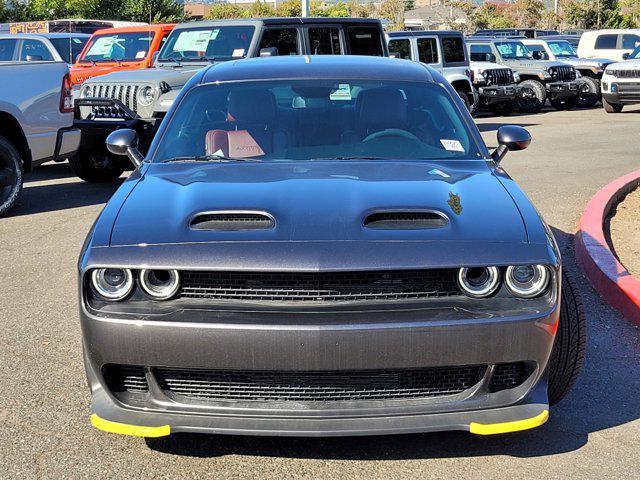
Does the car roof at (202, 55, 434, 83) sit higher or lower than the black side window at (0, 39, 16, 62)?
higher

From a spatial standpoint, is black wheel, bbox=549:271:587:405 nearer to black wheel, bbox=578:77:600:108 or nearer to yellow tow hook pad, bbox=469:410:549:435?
yellow tow hook pad, bbox=469:410:549:435

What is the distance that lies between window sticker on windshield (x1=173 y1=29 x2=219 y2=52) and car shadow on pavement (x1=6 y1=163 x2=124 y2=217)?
2257 millimetres

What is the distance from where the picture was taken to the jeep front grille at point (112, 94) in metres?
11.4

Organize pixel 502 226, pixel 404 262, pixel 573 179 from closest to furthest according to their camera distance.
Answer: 1. pixel 404 262
2. pixel 502 226
3. pixel 573 179

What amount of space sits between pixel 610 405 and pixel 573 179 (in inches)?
317

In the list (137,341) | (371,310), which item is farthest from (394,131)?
(137,341)

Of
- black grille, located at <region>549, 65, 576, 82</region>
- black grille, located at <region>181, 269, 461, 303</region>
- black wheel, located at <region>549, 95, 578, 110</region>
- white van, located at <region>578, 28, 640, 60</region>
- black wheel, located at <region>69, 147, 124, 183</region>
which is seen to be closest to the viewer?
black grille, located at <region>181, 269, 461, 303</region>

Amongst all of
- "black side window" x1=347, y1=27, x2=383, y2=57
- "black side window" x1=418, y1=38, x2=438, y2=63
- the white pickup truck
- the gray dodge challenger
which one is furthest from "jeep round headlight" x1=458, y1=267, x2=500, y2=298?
"black side window" x1=418, y1=38, x2=438, y2=63

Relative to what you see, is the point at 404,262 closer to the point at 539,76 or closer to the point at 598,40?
the point at 539,76

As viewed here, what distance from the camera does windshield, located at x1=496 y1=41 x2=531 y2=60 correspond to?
82.4 feet

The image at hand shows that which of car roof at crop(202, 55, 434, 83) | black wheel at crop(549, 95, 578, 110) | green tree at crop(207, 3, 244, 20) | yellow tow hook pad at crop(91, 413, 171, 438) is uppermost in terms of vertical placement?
car roof at crop(202, 55, 434, 83)

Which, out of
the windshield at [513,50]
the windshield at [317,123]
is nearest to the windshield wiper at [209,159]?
the windshield at [317,123]

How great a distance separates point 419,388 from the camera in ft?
11.9

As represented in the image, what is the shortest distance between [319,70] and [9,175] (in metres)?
5.35
